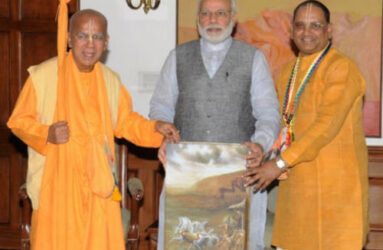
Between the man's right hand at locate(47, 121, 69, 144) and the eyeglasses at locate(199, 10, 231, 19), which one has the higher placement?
the eyeglasses at locate(199, 10, 231, 19)

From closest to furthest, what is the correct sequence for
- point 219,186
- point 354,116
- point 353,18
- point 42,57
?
1. point 219,186
2. point 354,116
3. point 353,18
4. point 42,57

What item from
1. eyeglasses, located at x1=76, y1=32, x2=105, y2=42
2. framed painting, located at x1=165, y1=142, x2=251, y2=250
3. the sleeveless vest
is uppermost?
eyeglasses, located at x1=76, y1=32, x2=105, y2=42

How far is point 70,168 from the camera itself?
3363mm

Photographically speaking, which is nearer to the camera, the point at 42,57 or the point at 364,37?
the point at 364,37

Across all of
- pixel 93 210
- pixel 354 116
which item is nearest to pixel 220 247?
pixel 93 210

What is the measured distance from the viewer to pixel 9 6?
536 cm

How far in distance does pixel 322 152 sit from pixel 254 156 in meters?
0.41

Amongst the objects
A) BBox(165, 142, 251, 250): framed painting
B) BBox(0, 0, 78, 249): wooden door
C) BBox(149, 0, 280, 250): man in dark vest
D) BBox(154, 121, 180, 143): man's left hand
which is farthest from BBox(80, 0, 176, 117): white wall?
Result: BBox(165, 142, 251, 250): framed painting

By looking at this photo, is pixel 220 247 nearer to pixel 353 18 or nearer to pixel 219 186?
pixel 219 186

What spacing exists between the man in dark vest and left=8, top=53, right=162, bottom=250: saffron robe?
0.27m

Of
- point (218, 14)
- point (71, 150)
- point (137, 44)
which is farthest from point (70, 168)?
point (137, 44)

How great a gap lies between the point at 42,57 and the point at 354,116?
2896 mm

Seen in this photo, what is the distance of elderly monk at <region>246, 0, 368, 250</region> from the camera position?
3.28 metres

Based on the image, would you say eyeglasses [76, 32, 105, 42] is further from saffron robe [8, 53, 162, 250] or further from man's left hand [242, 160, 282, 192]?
man's left hand [242, 160, 282, 192]
